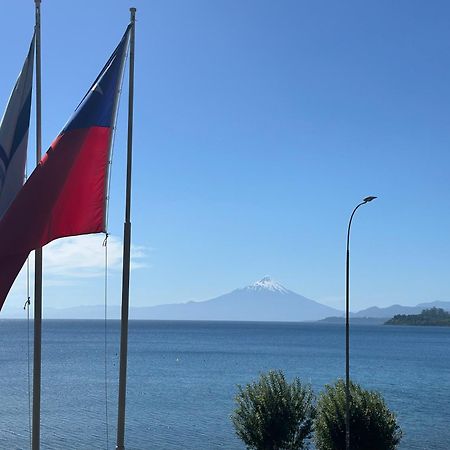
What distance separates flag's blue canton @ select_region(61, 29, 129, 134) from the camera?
14219 millimetres

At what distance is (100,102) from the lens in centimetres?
1432

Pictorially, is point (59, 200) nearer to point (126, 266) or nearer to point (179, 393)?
point (126, 266)

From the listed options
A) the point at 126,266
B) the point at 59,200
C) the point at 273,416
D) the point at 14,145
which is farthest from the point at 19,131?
the point at 273,416

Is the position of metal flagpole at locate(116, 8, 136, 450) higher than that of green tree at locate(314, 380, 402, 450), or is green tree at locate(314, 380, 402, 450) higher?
metal flagpole at locate(116, 8, 136, 450)

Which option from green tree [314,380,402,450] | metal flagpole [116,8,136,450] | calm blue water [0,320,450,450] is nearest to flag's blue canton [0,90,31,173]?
metal flagpole [116,8,136,450]

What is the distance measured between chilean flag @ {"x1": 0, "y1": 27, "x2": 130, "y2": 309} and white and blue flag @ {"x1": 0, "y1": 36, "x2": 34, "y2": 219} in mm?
711

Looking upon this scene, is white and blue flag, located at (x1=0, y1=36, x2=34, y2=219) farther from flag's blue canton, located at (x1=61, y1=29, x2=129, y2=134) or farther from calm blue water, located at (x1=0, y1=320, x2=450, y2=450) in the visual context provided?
calm blue water, located at (x1=0, y1=320, x2=450, y2=450)

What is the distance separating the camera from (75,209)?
45.9 feet

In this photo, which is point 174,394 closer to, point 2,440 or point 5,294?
point 2,440

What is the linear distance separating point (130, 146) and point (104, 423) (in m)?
48.1

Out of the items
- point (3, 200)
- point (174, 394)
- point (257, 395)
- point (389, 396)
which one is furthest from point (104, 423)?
point (3, 200)

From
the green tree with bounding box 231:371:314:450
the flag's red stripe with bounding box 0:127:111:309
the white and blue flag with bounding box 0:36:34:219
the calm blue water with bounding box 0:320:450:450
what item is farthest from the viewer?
the calm blue water with bounding box 0:320:450:450

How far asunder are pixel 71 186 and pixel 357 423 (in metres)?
24.4

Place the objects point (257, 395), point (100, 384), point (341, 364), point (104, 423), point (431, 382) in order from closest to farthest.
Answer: point (257, 395)
point (104, 423)
point (100, 384)
point (431, 382)
point (341, 364)
